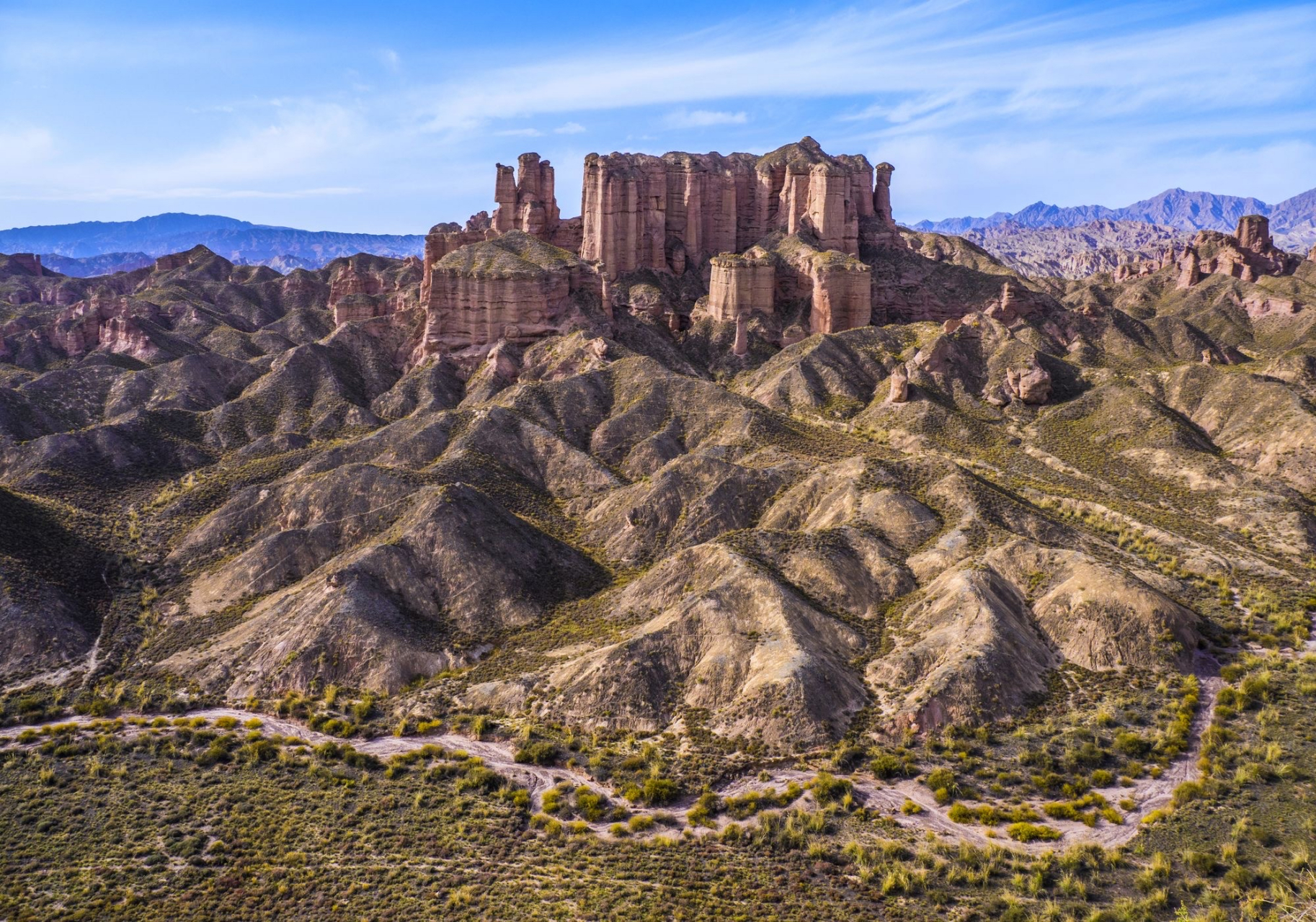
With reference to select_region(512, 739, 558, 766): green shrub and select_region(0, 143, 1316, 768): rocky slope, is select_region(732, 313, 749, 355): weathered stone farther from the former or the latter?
select_region(512, 739, 558, 766): green shrub

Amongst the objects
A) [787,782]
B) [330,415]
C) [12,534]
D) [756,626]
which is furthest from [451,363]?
[787,782]

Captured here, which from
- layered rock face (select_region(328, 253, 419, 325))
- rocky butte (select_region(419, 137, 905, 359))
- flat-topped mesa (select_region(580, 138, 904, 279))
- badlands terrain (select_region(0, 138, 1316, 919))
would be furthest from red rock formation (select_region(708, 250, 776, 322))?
layered rock face (select_region(328, 253, 419, 325))

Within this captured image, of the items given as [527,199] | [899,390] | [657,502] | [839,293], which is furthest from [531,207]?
[657,502]

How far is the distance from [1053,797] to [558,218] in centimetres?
12953

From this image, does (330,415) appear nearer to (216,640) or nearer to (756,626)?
(216,640)

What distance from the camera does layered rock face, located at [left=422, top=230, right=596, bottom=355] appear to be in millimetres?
121875

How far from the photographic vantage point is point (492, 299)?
122250 millimetres

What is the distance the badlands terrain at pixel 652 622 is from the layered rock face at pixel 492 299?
0.57 metres

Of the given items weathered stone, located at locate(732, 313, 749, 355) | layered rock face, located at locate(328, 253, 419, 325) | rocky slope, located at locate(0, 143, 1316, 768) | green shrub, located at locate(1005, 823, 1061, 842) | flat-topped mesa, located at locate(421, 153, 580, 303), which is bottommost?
green shrub, located at locate(1005, 823, 1061, 842)

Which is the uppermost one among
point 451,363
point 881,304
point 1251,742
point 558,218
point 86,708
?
point 558,218

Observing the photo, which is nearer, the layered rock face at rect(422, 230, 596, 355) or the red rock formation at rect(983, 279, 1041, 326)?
the layered rock face at rect(422, 230, 596, 355)

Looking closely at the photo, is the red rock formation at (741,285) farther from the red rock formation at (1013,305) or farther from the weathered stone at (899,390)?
the red rock formation at (1013,305)

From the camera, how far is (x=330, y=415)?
111 m

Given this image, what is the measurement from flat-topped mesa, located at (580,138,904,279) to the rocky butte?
260 mm
